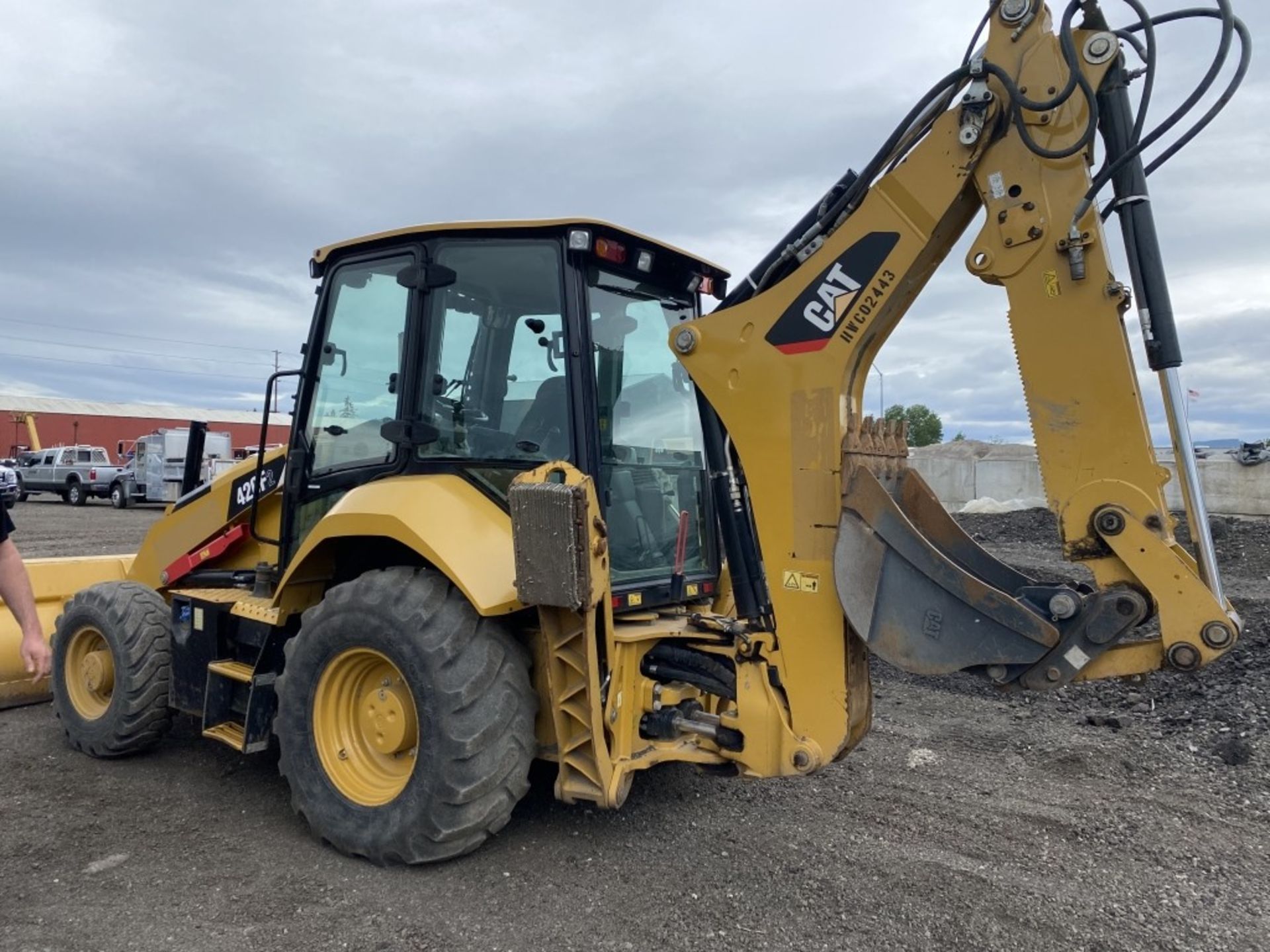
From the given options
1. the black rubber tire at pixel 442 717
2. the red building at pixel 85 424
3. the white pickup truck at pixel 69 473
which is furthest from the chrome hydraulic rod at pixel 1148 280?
the red building at pixel 85 424

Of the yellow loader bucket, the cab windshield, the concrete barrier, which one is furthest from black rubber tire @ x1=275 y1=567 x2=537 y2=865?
the concrete barrier

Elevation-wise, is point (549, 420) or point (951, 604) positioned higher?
point (549, 420)

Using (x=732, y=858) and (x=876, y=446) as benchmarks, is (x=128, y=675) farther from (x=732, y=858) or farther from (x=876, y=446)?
(x=876, y=446)

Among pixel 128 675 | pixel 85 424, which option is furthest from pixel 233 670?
pixel 85 424

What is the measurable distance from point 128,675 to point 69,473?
88.0ft

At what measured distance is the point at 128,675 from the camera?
4656 mm

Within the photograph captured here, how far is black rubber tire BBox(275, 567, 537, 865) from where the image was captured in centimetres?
334

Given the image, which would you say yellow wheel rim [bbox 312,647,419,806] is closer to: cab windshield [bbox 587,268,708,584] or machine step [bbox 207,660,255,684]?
machine step [bbox 207,660,255,684]

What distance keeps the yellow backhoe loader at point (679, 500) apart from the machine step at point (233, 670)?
48 mm

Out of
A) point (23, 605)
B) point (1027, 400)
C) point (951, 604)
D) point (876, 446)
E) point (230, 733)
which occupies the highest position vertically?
point (1027, 400)

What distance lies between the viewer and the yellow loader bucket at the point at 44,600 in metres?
5.57

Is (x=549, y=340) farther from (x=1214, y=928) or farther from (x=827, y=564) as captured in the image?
(x=1214, y=928)

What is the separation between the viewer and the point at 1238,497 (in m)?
14.1

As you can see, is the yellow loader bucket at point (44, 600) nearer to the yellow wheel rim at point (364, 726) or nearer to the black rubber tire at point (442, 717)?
the yellow wheel rim at point (364, 726)
